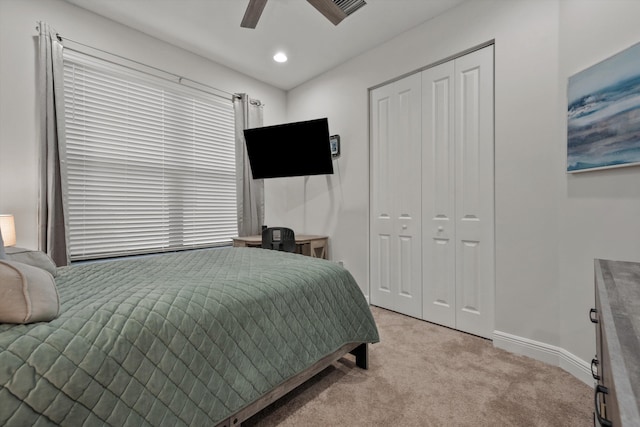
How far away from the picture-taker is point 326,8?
2.05m

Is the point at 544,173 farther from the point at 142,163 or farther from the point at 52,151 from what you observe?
the point at 52,151

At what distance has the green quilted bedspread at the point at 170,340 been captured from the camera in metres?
0.78

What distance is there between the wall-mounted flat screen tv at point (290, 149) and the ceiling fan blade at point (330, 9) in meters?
0.97

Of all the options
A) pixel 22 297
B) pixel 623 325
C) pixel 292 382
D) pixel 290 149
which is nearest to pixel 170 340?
pixel 22 297

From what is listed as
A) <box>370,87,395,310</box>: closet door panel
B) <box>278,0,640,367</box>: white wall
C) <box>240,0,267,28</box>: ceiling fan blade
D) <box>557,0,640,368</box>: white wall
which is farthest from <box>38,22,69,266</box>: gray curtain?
<box>557,0,640,368</box>: white wall

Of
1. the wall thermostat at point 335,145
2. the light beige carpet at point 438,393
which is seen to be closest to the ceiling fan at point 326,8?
the wall thermostat at point 335,145

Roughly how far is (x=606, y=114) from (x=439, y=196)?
1192mm

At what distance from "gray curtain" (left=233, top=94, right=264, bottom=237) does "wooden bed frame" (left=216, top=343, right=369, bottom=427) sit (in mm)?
2208

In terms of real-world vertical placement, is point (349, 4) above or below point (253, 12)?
above

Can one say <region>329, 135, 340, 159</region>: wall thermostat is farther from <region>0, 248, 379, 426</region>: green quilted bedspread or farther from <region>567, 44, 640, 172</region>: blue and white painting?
<region>567, 44, 640, 172</region>: blue and white painting

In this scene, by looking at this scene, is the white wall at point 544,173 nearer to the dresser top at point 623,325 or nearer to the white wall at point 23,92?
the dresser top at point 623,325

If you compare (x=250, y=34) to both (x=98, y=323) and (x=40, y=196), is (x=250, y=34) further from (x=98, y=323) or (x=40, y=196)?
(x=98, y=323)

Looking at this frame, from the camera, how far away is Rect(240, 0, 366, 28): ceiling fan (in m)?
2.00

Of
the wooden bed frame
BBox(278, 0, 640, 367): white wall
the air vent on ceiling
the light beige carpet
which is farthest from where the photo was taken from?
the air vent on ceiling
